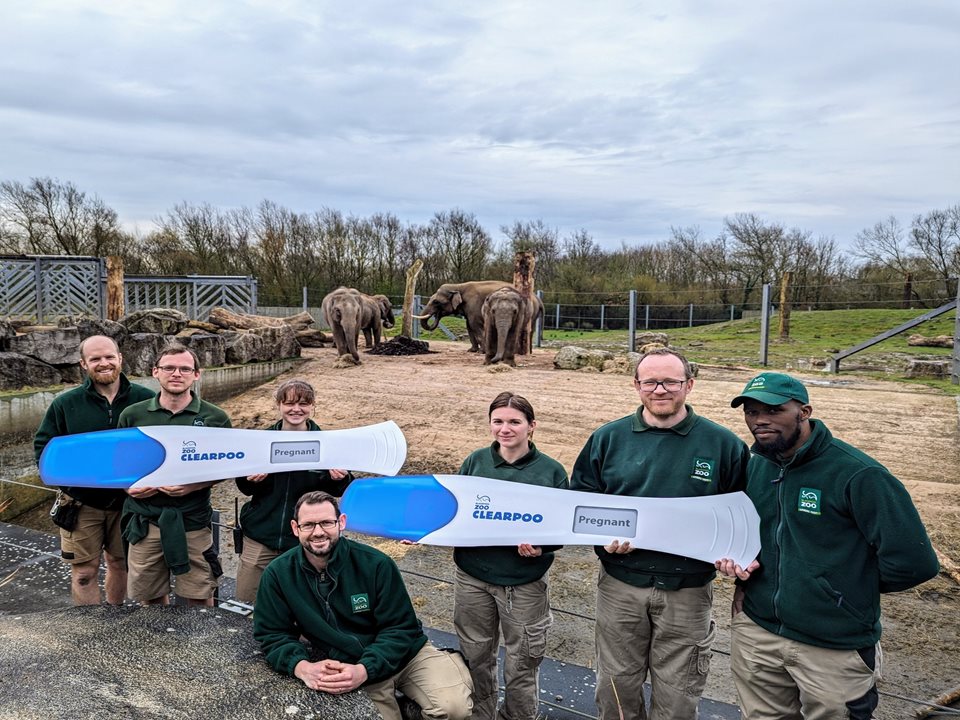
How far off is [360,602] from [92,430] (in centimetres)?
219

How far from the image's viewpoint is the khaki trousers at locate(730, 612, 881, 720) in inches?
93.2

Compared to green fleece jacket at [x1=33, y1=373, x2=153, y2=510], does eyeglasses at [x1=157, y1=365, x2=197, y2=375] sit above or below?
above

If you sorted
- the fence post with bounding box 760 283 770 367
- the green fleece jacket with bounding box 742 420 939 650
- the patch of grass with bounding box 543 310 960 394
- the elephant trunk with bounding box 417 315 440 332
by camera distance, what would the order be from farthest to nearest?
1. the elephant trunk with bounding box 417 315 440 332
2. the fence post with bounding box 760 283 770 367
3. the patch of grass with bounding box 543 310 960 394
4. the green fleece jacket with bounding box 742 420 939 650

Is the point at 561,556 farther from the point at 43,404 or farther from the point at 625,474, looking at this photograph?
the point at 43,404

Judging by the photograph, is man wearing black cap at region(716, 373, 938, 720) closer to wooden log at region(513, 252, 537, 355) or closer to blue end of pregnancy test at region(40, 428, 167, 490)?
blue end of pregnancy test at region(40, 428, 167, 490)

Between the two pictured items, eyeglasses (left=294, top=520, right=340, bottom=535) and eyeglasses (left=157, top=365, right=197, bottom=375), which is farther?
eyeglasses (left=157, top=365, right=197, bottom=375)

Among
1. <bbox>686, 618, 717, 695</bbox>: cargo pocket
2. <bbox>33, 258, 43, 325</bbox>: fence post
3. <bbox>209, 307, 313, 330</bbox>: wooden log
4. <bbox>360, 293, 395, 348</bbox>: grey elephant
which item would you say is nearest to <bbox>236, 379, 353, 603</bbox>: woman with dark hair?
<bbox>686, 618, 717, 695</bbox>: cargo pocket

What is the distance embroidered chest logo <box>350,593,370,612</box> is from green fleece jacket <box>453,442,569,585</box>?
511mm

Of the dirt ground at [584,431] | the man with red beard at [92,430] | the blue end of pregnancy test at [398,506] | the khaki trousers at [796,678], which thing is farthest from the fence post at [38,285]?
the khaki trousers at [796,678]

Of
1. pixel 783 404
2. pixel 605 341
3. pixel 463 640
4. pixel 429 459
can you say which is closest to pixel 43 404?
pixel 429 459

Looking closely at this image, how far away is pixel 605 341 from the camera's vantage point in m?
21.6

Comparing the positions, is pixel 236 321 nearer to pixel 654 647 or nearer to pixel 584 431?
pixel 584 431

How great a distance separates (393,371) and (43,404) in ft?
21.5

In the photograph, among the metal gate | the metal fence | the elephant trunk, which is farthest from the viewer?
the elephant trunk
